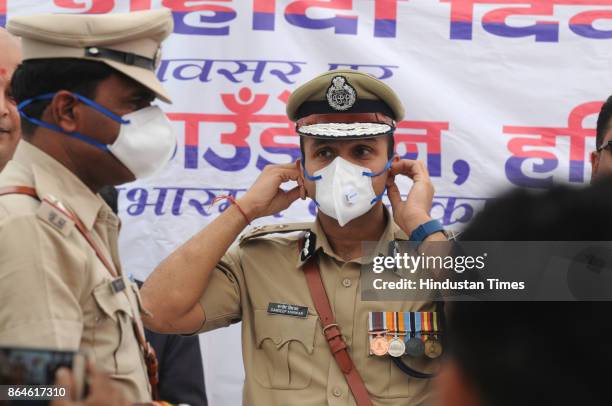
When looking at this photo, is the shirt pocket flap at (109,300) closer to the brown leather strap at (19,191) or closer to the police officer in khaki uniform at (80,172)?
the police officer in khaki uniform at (80,172)

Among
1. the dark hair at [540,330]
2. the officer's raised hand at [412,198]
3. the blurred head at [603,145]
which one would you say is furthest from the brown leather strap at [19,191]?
the blurred head at [603,145]

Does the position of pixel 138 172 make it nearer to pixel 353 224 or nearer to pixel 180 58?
pixel 353 224

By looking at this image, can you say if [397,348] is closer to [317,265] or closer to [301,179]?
[317,265]

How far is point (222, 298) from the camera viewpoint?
10.7 ft

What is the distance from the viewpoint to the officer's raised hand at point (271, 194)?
3.46 meters

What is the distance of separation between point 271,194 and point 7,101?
1.03 meters

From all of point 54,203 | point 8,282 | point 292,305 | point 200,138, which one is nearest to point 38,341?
point 8,282

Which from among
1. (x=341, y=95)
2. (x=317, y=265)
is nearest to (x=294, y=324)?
(x=317, y=265)

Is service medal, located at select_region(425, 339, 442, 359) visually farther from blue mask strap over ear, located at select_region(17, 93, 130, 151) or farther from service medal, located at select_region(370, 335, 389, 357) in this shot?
blue mask strap over ear, located at select_region(17, 93, 130, 151)

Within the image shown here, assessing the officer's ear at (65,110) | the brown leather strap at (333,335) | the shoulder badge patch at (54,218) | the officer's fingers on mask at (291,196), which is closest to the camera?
the shoulder badge patch at (54,218)

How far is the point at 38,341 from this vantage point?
1841mm

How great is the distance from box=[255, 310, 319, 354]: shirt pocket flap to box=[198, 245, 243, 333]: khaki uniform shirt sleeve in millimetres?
108

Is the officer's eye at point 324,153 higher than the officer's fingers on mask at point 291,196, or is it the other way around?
the officer's eye at point 324,153

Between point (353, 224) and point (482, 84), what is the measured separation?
1217mm
